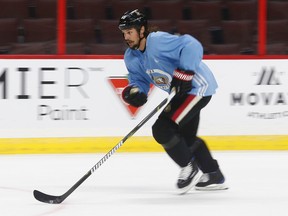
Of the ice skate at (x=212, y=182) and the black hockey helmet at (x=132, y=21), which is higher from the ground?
the black hockey helmet at (x=132, y=21)

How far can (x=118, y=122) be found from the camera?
548 cm

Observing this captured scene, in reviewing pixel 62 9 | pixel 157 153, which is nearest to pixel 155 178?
pixel 157 153

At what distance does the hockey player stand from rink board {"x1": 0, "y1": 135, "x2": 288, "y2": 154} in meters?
1.38

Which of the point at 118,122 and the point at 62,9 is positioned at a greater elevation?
the point at 62,9

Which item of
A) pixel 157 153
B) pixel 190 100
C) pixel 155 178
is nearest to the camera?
pixel 190 100

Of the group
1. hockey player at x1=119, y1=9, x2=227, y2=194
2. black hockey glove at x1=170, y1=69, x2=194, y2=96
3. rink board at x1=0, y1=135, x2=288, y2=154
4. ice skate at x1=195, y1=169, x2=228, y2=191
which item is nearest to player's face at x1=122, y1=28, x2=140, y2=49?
hockey player at x1=119, y1=9, x2=227, y2=194

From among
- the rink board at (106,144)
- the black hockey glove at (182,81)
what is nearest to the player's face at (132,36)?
the black hockey glove at (182,81)

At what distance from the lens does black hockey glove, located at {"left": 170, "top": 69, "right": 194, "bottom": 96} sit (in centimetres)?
365

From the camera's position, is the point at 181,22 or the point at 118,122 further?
the point at 181,22

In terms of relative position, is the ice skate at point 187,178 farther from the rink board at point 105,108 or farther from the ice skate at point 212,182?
the rink board at point 105,108

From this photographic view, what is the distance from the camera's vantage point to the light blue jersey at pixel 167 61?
3.67 m

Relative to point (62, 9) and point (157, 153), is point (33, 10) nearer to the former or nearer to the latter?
point (62, 9)

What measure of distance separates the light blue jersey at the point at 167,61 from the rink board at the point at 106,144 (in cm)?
147

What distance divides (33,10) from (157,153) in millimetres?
1502
